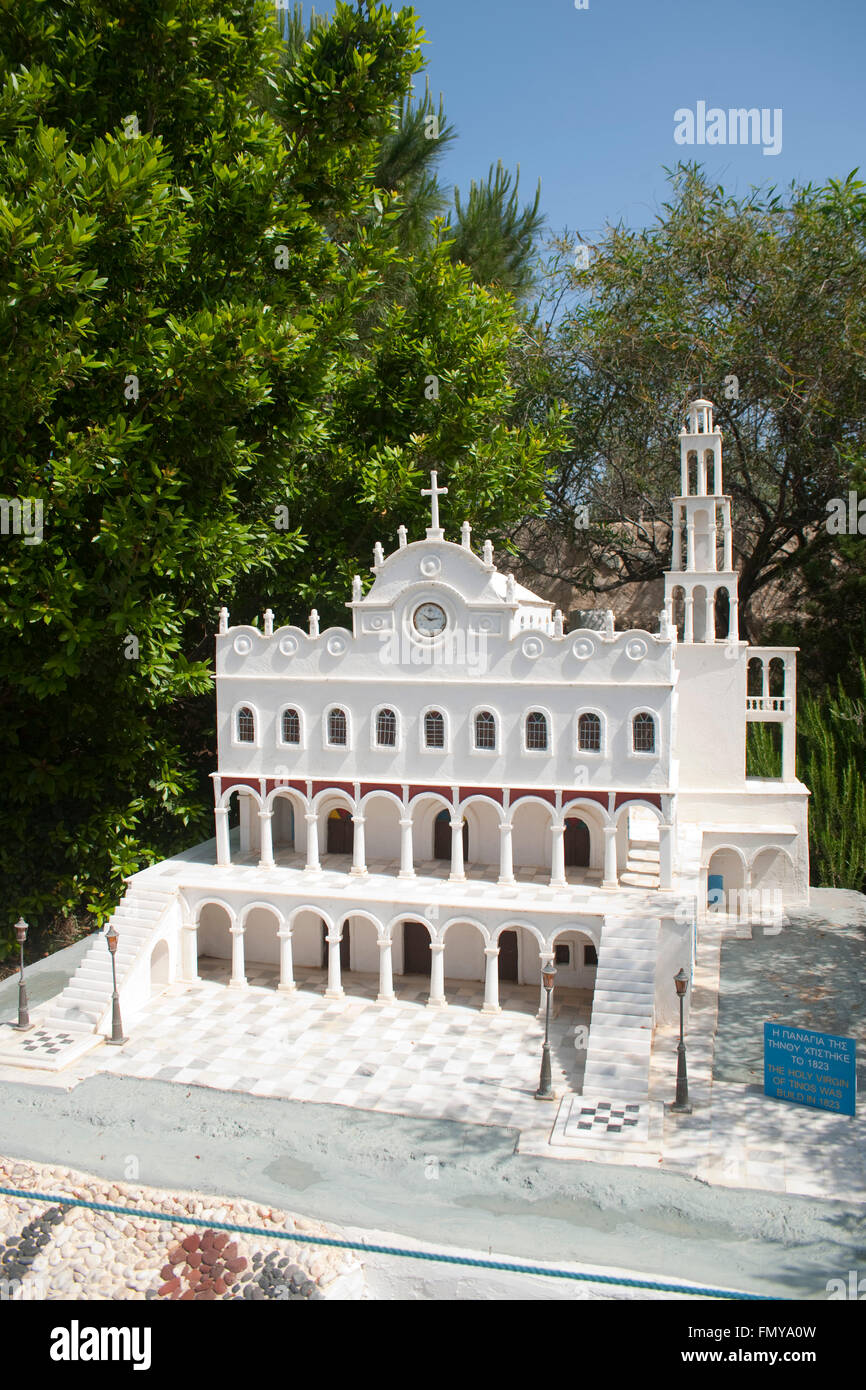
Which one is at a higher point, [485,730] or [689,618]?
[689,618]

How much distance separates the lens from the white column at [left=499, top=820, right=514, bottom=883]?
23672 millimetres

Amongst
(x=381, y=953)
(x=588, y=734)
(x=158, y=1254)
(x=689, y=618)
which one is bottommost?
(x=158, y=1254)

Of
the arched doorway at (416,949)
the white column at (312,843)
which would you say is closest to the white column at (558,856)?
the arched doorway at (416,949)

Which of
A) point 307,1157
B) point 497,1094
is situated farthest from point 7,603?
point 497,1094

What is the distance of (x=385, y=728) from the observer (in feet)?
80.7

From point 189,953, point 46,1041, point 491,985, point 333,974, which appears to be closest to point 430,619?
point 491,985

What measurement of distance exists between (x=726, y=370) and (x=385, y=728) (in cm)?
2118

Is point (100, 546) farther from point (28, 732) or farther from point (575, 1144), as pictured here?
point (575, 1144)

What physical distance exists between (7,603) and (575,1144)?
651 inches

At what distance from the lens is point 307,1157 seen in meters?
17.3

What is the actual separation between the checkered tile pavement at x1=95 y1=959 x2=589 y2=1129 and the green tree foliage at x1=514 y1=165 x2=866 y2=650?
22906 millimetres

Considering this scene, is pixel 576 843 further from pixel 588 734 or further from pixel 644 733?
pixel 644 733

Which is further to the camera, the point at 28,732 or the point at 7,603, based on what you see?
the point at 28,732
